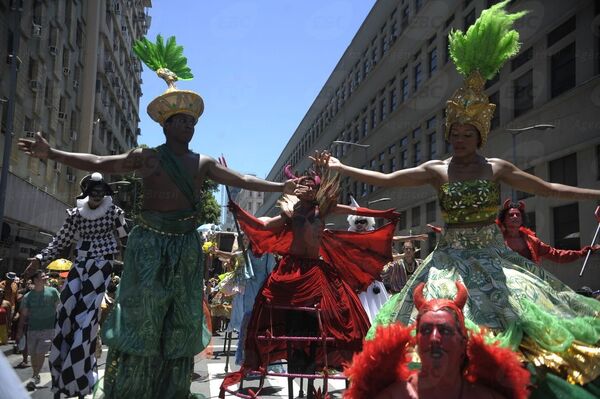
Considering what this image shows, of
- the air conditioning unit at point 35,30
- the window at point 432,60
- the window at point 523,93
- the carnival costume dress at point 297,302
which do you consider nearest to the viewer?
the carnival costume dress at point 297,302

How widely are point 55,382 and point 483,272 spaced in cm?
418

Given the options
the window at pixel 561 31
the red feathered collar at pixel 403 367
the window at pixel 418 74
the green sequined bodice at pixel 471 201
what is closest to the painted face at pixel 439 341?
the red feathered collar at pixel 403 367

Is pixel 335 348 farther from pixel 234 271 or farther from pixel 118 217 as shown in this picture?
pixel 234 271

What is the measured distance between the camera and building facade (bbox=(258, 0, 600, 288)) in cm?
2064

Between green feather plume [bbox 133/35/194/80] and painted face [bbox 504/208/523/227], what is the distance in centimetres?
398

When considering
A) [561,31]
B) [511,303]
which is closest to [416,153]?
[561,31]

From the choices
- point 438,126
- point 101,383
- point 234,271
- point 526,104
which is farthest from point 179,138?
point 438,126

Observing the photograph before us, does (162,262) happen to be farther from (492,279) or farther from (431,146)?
(431,146)

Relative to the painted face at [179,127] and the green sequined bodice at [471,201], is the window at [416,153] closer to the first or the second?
the painted face at [179,127]

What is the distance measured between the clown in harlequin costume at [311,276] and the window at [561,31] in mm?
19194

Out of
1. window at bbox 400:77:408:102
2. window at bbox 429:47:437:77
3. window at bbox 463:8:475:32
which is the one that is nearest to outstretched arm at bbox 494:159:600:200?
window at bbox 463:8:475:32

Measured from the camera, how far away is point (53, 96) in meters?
26.2

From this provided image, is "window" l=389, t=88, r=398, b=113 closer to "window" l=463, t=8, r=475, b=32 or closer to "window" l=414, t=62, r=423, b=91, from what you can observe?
"window" l=414, t=62, r=423, b=91

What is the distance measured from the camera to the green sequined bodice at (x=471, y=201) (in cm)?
383
